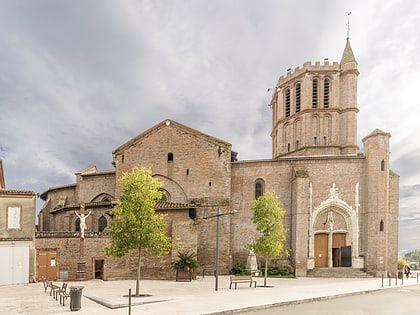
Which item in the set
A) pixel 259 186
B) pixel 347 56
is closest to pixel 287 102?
pixel 347 56

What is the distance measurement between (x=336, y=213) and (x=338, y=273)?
5.11 metres

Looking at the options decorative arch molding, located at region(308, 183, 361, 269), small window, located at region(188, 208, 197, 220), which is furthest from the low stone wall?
decorative arch molding, located at region(308, 183, 361, 269)

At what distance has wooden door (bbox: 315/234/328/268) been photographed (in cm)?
3091

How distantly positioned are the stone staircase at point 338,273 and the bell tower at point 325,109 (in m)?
15.2

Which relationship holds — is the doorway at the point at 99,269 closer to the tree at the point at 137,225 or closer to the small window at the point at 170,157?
the tree at the point at 137,225

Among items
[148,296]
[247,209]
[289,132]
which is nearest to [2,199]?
[148,296]

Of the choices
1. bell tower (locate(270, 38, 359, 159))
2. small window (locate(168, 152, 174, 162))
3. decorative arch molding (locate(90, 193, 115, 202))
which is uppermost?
bell tower (locate(270, 38, 359, 159))

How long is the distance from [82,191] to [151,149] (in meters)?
9.74

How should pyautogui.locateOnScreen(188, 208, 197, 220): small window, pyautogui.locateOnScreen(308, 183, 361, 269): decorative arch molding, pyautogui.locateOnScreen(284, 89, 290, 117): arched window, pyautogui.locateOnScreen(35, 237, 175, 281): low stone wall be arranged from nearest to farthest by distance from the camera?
1. pyautogui.locateOnScreen(35, 237, 175, 281): low stone wall
2. pyautogui.locateOnScreen(188, 208, 197, 220): small window
3. pyautogui.locateOnScreen(308, 183, 361, 269): decorative arch molding
4. pyautogui.locateOnScreen(284, 89, 290, 117): arched window

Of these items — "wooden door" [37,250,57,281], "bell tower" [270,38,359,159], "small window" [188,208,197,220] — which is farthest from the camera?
"bell tower" [270,38,359,159]

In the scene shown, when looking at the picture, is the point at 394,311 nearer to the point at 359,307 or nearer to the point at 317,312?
the point at 359,307

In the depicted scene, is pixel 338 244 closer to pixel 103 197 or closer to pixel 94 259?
pixel 94 259

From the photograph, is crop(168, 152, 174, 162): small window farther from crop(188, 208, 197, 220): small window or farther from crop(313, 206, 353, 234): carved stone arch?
crop(313, 206, 353, 234): carved stone arch

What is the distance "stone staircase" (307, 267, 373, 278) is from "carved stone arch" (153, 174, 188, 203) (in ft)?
41.8
